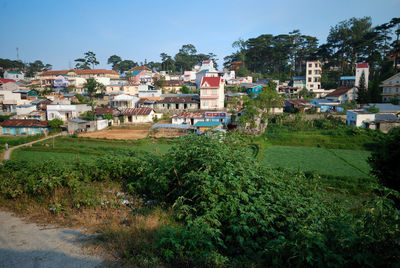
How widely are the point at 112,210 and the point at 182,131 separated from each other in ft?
81.8

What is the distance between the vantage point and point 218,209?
4.53 metres

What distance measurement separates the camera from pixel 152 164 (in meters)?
7.23

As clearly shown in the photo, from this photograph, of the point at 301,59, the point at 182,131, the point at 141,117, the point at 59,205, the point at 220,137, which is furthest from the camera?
the point at 301,59

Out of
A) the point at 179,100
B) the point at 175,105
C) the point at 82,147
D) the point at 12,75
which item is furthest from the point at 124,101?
the point at 12,75

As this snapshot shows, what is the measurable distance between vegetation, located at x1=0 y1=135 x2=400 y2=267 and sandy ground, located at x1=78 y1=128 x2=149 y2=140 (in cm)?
2292

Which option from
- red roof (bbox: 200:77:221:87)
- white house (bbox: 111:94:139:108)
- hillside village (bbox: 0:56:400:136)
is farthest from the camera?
white house (bbox: 111:94:139:108)

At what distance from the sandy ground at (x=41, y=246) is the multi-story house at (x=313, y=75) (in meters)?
53.9

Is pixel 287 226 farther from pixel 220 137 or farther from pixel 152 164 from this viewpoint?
pixel 152 164

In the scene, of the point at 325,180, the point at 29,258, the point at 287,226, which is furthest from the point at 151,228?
Result: the point at 325,180

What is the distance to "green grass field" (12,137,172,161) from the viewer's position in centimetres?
2298

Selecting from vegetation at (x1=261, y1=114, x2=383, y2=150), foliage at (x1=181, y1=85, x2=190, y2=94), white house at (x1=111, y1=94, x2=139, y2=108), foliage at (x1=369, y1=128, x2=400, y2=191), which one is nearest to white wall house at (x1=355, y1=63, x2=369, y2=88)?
vegetation at (x1=261, y1=114, x2=383, y2=150)

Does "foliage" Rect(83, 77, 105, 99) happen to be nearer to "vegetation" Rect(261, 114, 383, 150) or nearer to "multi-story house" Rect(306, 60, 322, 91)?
"vegetation" Rect(261, 114, 383, 150)

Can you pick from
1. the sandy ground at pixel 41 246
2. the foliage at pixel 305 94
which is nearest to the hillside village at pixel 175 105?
the foliage at pixel 305 94

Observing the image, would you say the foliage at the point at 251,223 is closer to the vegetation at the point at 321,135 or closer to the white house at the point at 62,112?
the vegetation at the point at 321,135
